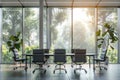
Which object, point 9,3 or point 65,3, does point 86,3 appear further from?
point 9,3

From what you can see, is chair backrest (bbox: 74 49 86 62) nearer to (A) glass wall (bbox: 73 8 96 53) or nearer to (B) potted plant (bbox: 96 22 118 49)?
(B) potted plant (bbox: 96 22 118 49)

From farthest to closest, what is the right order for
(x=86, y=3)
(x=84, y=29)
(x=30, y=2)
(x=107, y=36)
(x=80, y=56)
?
1. (x=84, y=29)
2. (x=107, y=36)
3. (x=86, y=3)
4. (x=30, y=2)
5. (x=80, y=56)

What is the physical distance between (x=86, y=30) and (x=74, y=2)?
1.86 m

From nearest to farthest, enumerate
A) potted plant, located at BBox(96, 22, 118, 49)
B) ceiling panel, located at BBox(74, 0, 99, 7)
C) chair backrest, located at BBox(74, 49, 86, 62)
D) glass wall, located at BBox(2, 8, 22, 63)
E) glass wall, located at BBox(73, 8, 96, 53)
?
chair backrest, located at BBox(74, 49, 86, 62), potted plant, located at BBox(96, 22, 118, 49), ceiling panel, located at BBox(74, 0, 99, 7), glass wall, located at BBox(73, 8, 96, 53), glass wall, located at BBox(2, 8, 22, 63)

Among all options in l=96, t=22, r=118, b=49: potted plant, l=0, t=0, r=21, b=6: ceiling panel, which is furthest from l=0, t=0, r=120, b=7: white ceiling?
l=96, t=22, r=118, b=49: potted plant

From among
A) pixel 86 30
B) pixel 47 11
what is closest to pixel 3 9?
Result: pixel 47 11

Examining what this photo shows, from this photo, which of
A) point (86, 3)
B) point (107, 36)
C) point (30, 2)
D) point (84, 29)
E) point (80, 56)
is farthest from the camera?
point (84, 29)

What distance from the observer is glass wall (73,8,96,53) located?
1424 cm

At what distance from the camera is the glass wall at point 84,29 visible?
14242mm

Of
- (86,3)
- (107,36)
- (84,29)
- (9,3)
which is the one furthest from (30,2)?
(107,36)

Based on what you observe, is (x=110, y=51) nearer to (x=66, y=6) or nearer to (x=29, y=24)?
(x=66, y=6)

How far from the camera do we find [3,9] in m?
14.4

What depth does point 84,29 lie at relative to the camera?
563 inches

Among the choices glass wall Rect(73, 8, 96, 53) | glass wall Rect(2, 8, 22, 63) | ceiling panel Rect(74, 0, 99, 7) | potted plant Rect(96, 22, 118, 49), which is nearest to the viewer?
potted plant Rect(96, 22, 118, 49)
